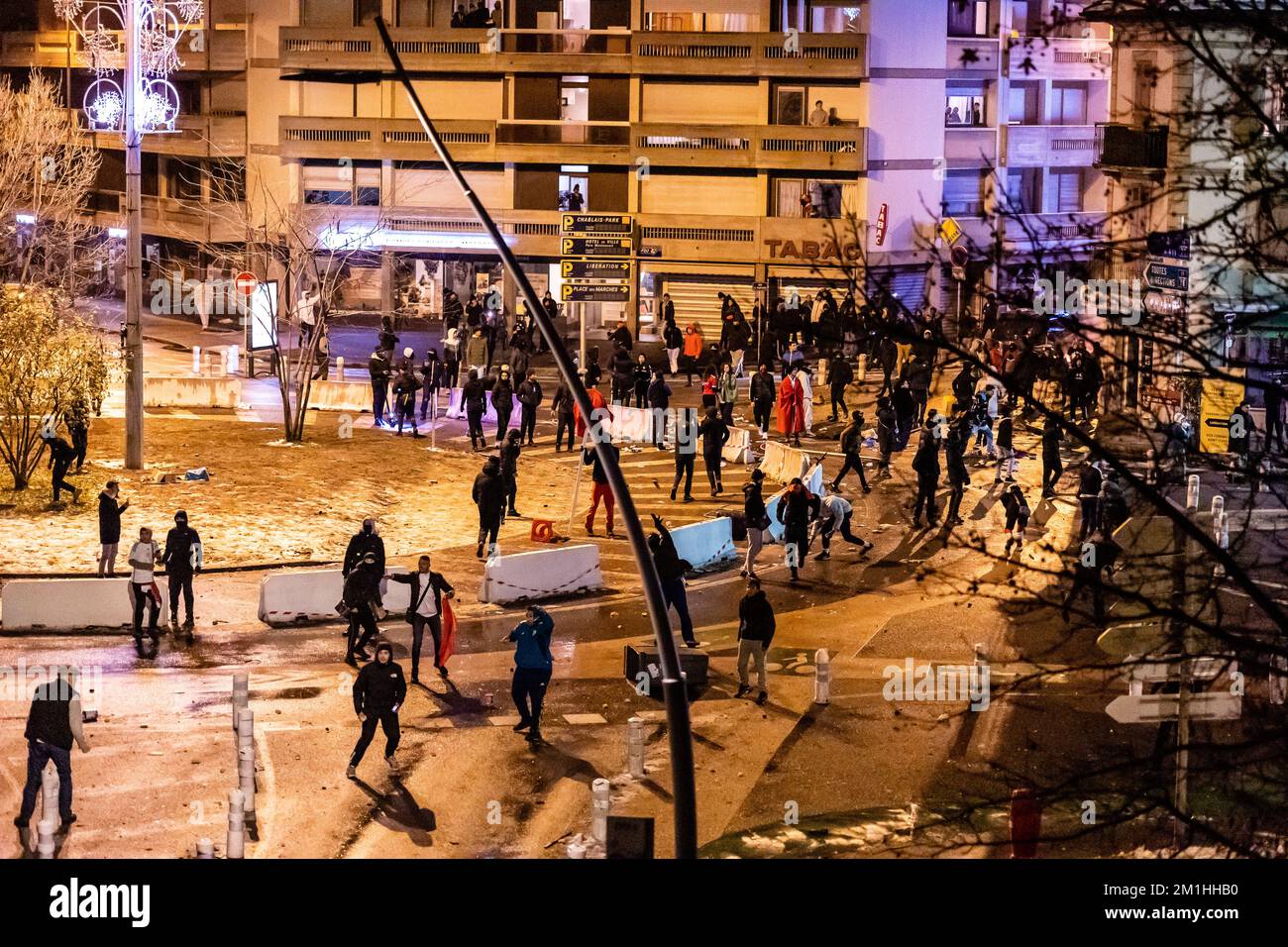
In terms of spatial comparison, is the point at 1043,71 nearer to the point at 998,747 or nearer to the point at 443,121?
the point at 443,121

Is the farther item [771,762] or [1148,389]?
[771,762]

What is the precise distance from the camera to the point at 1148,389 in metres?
12.4

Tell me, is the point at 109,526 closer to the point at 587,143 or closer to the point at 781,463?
the point at 781,463

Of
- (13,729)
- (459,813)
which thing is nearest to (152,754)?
(13,729)

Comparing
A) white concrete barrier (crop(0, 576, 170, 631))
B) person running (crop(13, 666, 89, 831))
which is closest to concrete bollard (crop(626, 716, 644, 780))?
person running (crop(13, 666, 89, 831))

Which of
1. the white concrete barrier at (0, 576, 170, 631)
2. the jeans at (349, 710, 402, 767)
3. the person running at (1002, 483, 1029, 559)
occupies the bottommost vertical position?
the jeans at (349, 710, 402, 767)

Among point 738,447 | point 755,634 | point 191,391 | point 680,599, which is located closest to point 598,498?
point 680,599

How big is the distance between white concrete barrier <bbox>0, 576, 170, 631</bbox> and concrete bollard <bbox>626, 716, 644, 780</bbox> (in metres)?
7.48

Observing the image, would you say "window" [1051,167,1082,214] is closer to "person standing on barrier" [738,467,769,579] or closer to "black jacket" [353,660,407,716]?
"person standing on barrier" [738,467,769,579]

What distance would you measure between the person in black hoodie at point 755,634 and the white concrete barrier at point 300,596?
4.69 metres

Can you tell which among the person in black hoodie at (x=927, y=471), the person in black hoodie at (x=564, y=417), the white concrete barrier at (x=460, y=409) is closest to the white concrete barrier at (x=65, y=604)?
the person in black hoodie at (x=927, y=471)

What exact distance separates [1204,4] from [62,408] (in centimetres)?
2295

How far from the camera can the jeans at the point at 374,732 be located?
56.7 feet

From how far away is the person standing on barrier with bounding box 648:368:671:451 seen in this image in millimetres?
34844
